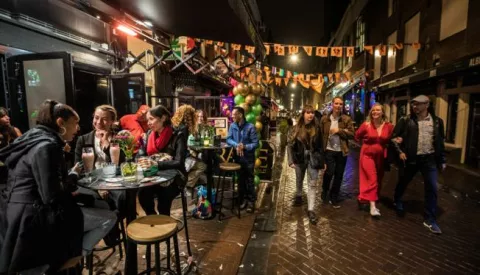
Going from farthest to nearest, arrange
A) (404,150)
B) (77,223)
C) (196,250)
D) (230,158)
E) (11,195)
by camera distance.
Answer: (230,158), (404,150), (196,250), (77,223), (11,195)

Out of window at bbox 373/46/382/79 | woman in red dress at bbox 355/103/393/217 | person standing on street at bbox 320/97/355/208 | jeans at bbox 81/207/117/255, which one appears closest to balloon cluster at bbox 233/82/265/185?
person standing on street at bbox 320/97/355/208

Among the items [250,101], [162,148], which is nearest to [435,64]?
[250,101]

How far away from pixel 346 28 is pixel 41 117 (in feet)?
101

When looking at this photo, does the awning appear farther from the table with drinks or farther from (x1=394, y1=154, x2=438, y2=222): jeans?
(x1=394, y1=154, x2=438, y2=222): jeans

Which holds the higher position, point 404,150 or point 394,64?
point 394,64

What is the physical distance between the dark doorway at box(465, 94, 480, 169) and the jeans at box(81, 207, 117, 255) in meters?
10.9

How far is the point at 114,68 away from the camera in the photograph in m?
8.00

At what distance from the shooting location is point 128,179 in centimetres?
261

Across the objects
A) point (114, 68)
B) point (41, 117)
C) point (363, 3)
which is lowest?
point (41, 117)

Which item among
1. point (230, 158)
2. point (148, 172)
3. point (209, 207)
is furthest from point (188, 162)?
point (148, 172)

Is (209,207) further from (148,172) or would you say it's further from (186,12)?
(186,12)

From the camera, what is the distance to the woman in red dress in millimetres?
4926

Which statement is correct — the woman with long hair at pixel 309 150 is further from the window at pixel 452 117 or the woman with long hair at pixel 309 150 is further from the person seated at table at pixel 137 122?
the window at pixel 452 117

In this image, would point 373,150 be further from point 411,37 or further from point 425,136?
point 411,37
